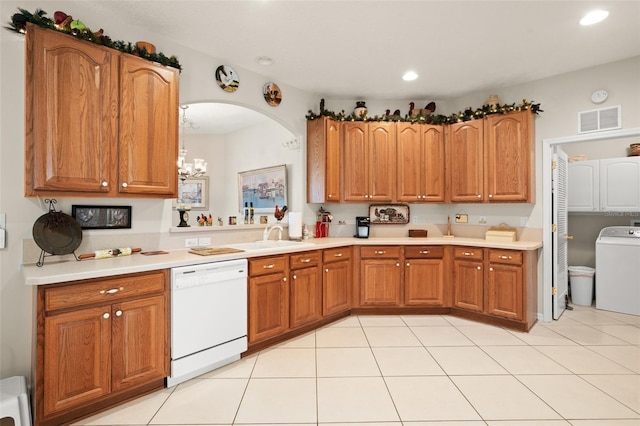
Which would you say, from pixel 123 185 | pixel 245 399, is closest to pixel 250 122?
pixel 123 185

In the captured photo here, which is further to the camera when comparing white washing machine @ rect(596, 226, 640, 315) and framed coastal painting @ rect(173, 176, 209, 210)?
framed coastal painting @ rect(173, 176, 209, 210)

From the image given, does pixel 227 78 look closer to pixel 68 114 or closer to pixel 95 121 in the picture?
pixel 95 121

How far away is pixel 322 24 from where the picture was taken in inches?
108

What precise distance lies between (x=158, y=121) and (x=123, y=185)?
0.58m

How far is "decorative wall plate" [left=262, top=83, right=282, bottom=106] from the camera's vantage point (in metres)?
3.77

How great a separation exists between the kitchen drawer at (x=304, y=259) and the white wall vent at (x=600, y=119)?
128 inches

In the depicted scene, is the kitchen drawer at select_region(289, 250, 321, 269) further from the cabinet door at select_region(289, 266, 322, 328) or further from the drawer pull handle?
the drawer pull handle

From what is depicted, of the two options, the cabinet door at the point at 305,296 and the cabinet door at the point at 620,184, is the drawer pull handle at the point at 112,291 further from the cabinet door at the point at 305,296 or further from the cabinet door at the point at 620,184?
the cabinet door at the point at 620,184

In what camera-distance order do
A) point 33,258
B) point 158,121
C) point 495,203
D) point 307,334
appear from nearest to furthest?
point 33,258 < point 158,121 < point 307,334 < point 495,203

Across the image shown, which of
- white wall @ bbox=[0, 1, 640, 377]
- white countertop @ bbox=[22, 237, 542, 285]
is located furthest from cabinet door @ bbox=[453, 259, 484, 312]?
white wall @ bbox=[0, 1, 640, 377]

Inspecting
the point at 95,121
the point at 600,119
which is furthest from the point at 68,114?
the point at 600,119

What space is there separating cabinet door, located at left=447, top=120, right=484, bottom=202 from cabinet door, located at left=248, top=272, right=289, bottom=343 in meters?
2.59

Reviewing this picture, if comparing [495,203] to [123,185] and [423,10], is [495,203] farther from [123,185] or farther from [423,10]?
[123,185]

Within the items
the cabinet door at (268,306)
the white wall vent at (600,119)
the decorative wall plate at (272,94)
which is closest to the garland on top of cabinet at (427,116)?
the decorative wall plate at (272,94)
